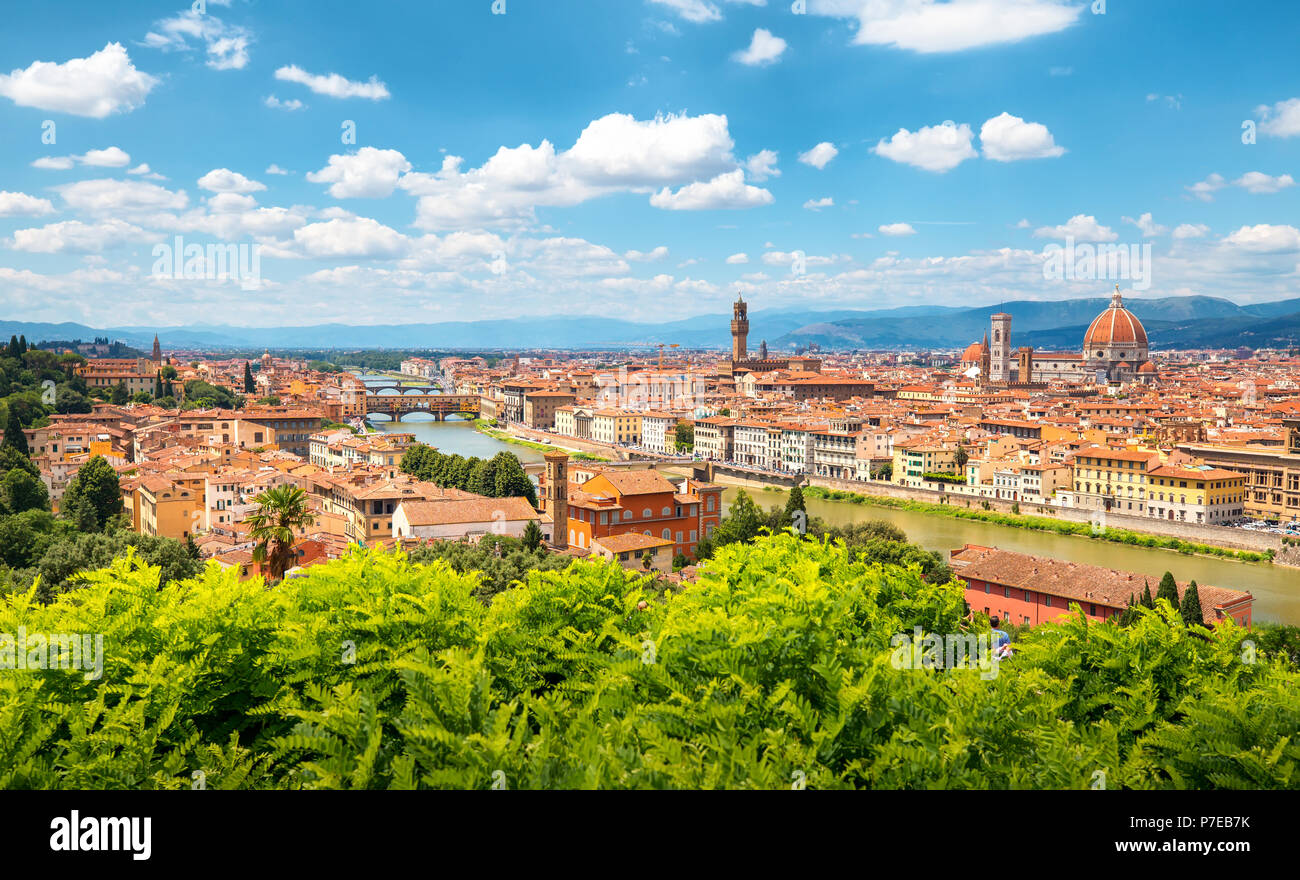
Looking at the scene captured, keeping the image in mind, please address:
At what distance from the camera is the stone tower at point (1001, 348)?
55.9 meters

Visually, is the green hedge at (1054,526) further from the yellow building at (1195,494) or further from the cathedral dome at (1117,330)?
the cathedral dome at (1117,330)

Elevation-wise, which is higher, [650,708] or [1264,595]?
[650,708]

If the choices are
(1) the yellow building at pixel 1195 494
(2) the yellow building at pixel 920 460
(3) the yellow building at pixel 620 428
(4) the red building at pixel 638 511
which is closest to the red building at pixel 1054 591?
(4) the red building at pixel 638 511

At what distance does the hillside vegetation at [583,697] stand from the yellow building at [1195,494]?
1518 cm

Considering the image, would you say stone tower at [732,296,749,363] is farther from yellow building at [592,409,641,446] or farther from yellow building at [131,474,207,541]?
yellow building at [131,474,207,541]

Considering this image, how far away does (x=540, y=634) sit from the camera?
395 cm

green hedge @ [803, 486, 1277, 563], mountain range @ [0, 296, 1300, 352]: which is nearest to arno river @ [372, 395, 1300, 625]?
green hedge @ [803, 486, 1277, 563]

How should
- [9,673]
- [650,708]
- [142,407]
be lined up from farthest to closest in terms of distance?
[142,407] → [9,673] → [650,708]

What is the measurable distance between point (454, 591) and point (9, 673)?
61.3 inches

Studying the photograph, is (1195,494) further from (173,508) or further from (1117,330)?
(1117,330)
